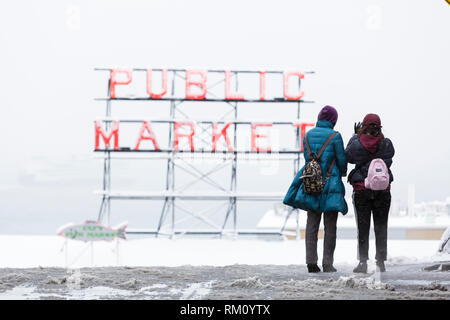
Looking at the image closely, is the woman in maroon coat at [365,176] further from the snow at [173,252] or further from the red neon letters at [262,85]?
the red neon letters at [262,85]

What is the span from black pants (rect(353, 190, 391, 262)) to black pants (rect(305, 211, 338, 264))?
0.98ft

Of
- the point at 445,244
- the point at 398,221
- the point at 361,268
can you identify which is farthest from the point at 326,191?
the point at 398,221

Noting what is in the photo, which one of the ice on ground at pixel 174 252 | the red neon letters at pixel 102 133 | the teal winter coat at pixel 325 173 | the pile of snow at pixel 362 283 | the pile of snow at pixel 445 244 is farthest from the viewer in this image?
the red neon letters at pixel 102 133

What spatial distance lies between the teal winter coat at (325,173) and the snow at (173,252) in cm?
659

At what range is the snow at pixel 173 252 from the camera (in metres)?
13.6

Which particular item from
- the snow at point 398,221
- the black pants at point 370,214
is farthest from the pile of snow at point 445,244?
the snow at point 398,221

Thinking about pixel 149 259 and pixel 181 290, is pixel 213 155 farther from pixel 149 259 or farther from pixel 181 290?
pixel 181 290

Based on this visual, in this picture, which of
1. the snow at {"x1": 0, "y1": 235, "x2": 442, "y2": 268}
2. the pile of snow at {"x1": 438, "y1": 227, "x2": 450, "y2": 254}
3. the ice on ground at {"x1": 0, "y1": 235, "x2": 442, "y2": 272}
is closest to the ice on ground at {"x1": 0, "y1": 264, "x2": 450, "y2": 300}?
the pile of snow at {"x1": 438, "y1": 227, "x2": 450, "y2": 254}

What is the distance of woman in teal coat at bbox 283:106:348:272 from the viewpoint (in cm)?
673

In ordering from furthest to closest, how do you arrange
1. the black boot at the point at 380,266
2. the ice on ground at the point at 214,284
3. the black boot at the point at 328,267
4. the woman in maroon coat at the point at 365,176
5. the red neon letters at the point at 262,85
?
1. the red neon letters at the point at 262,85
2. the black boot at the point at 380,266
3. the black boot at the point at 328,267
4. the woman in maroon coat at the point at 365,176
5. the ice on ground at the point at 214,284

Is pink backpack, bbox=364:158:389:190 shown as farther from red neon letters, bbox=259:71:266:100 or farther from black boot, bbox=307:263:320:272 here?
red neon letters, bbox=259:71:266:100

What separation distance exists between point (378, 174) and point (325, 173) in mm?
522

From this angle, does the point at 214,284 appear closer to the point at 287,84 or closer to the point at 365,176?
the point at 365,176

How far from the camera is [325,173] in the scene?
6.79m
